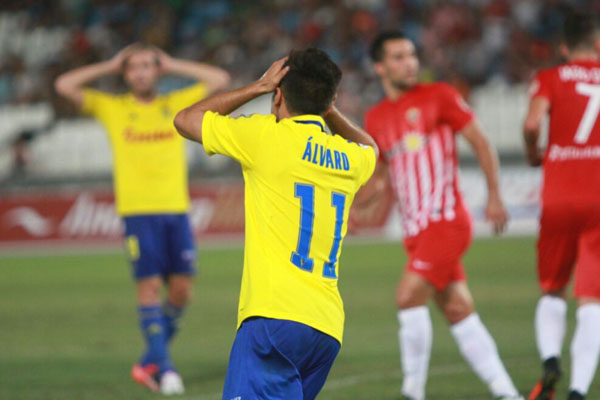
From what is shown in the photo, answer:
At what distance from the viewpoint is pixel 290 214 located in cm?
455

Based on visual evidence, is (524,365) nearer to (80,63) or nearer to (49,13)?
(80,63)

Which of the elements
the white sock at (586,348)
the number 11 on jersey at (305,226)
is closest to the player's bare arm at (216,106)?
the number 11 on jersey at (305,226)

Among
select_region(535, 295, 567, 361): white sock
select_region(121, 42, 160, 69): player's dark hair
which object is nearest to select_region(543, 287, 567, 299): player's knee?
select_region(535, 295, 567, 361): white sock

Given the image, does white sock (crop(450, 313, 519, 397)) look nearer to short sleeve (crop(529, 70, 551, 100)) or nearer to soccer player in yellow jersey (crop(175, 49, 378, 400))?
short sleeve (crop(529, 70, 551, 100))

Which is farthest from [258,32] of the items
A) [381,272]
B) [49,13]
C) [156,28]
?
[381,272]

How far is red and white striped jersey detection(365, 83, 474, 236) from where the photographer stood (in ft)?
23.0

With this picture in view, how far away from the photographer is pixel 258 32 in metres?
23.9

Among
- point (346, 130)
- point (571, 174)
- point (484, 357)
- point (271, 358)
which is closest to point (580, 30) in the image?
point (571, 174)

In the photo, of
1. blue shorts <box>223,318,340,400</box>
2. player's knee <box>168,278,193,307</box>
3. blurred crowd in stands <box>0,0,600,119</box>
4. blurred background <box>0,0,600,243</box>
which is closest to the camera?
blue shorts <box>223,318,340,400</box>

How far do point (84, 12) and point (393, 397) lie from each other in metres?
20.9

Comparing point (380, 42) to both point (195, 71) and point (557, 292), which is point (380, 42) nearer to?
point (195, 71)

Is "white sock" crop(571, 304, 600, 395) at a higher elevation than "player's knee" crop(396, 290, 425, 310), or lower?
lower

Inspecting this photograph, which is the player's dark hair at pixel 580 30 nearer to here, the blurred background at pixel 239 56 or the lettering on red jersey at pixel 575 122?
the lettering on red jersey at pixel 575 122

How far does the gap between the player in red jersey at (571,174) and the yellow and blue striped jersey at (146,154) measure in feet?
9.73
